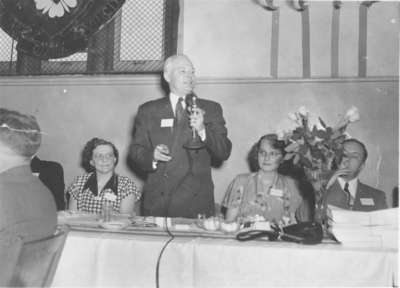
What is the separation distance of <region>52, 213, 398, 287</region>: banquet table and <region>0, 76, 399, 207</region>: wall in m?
2.46

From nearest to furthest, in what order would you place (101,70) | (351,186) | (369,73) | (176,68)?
(176,68)
(351,186)
(369,73)
(101,70)

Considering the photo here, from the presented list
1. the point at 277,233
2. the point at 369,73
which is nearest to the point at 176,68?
the point at 277,233

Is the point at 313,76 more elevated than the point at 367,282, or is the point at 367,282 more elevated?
the point at 313,76

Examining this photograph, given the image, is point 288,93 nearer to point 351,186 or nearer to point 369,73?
point 369,73

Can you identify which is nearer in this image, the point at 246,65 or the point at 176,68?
the point at 176,68

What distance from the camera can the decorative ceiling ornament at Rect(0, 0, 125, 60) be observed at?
4.68 m

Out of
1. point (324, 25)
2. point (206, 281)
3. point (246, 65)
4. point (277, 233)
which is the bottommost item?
point (206, 281)

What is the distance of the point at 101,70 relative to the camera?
15.6 feet

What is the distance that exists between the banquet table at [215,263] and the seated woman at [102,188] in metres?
1.36

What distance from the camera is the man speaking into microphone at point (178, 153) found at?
3.06 meters

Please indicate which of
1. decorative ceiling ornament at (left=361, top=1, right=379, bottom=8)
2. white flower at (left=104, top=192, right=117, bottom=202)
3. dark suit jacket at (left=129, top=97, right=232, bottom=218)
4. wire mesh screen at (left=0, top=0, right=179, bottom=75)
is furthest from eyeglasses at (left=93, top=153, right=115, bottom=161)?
decorative ceiling ornament at (left=361, top=1, right=379, bottom=8)

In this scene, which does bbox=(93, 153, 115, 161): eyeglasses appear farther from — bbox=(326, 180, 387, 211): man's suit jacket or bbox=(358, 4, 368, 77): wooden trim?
bbox=(358, 4, 368, 77): wooden trim

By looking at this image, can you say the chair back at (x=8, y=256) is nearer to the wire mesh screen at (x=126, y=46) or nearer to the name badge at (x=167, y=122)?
the name badge at (x=167, y=122)

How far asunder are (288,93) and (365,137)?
76 cm
